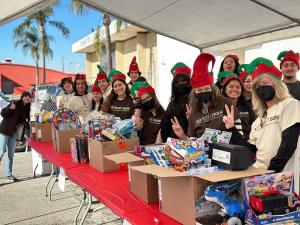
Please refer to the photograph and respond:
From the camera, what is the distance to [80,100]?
15.9 feet

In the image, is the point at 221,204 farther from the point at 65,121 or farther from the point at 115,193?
the point at 65,121

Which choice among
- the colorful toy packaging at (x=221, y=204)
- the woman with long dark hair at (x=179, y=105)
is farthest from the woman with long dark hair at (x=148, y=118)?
the colorful toy packaging at (x=221, y=204)

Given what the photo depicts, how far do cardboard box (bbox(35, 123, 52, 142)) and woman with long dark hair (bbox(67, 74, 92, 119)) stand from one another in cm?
56

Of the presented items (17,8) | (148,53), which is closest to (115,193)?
(17,8)

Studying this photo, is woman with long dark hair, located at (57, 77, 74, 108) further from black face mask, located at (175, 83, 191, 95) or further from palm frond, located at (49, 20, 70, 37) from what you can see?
palm frond, located at (49, 20, 70, 37)

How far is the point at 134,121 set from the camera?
3178 mm

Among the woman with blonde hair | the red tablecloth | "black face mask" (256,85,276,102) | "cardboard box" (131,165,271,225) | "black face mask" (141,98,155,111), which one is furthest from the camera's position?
"black face mask" (141,98,155,111)

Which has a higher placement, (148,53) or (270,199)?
(148,53)

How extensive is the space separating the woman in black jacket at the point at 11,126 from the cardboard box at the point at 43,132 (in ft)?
3.50

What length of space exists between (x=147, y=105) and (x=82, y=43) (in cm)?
2161

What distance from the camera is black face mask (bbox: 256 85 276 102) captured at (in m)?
2.19

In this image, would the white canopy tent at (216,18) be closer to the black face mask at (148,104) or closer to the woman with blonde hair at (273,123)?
the black face mask at (148,104)

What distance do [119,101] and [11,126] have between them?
9.34 feet

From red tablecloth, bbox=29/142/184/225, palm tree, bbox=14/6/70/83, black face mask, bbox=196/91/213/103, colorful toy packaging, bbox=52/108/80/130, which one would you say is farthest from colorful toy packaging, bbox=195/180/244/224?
palm tree, bbox=14/6/70/83
